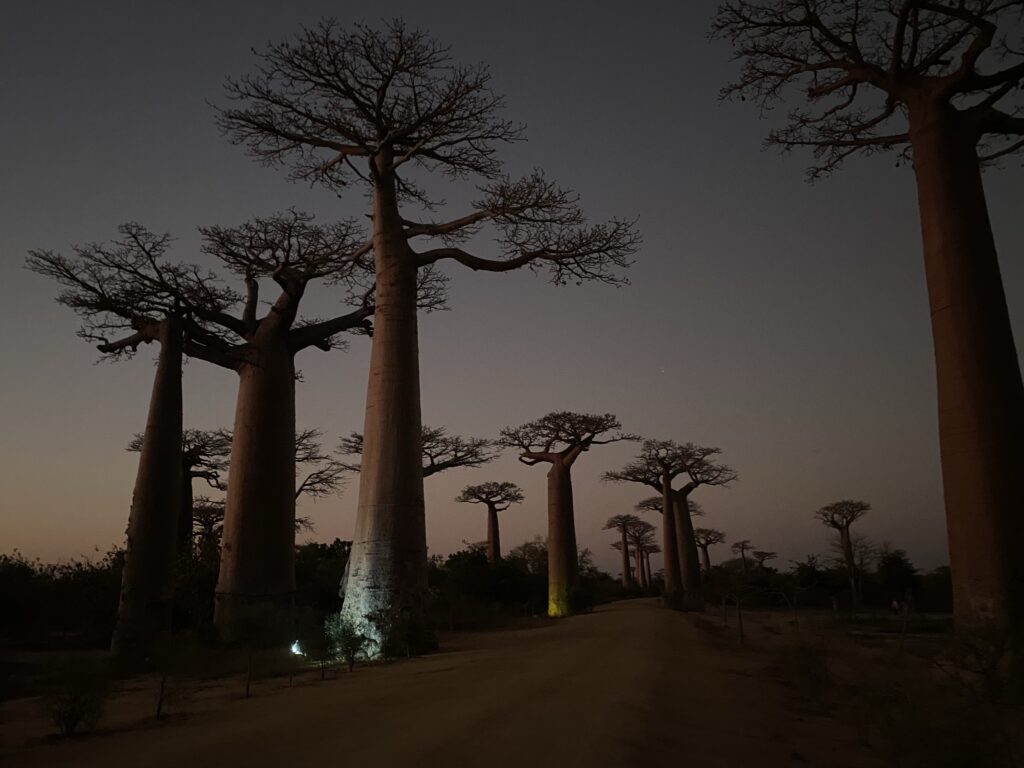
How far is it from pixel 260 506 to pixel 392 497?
3.61 meters

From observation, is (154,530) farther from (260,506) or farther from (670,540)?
(670,540)

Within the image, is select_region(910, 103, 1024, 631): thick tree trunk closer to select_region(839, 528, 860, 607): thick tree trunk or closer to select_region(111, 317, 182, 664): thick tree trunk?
select_region(111, 317, 182, 664): thick tree trunk

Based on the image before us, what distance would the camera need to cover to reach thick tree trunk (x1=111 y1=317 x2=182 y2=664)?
339 inches

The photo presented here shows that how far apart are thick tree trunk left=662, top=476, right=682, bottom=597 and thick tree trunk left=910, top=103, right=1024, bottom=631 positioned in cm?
1951

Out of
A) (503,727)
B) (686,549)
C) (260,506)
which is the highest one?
(260,506)

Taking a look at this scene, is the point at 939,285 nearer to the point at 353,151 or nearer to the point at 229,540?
the point at 353,151

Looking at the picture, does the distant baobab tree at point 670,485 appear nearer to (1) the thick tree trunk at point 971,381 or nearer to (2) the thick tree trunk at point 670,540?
(2) the thick tree trunk at point 670,540

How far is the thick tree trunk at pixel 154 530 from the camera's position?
8602mm

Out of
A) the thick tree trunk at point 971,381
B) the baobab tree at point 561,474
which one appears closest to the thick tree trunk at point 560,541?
the baobab tree at point 561,474

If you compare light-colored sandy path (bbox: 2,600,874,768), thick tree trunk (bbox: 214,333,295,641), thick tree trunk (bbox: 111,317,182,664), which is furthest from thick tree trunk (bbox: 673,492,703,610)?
light-colored sandy path (bbox: 2,600,874,768)

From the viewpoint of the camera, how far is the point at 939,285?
262 inches

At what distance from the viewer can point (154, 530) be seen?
8945 mm

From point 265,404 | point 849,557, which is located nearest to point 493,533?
point 849,557

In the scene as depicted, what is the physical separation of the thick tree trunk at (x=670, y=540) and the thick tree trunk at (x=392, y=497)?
739 inches
